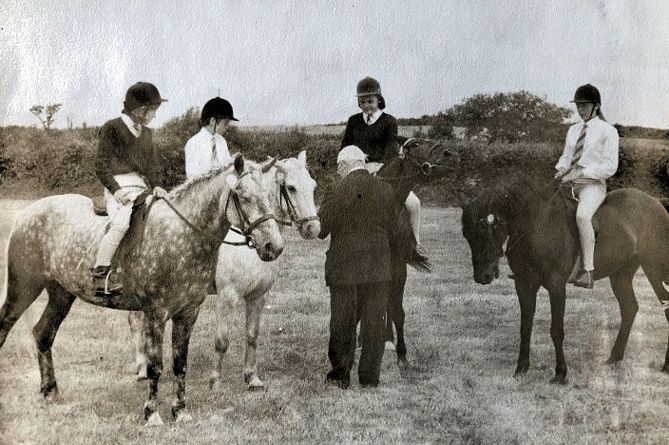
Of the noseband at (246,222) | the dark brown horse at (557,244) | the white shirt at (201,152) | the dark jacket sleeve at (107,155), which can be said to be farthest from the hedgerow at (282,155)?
the noseband at (246,222)

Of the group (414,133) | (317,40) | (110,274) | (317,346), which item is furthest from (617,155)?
(110,274)

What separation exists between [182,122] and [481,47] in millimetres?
3169

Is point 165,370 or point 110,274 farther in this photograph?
point 165,370

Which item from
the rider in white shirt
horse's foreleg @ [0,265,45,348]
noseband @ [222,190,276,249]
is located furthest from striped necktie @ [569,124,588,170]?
horse's foreleg @ [0,265,45,348]

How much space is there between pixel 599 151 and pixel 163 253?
437cm

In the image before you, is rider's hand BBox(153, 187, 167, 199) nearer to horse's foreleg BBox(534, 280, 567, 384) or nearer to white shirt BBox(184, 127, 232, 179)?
white shirt BBox(184, 127, 232, 179)

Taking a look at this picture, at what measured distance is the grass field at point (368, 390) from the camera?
216 inches

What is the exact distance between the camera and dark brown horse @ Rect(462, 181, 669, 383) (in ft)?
20.3

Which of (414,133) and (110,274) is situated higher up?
(414,133)

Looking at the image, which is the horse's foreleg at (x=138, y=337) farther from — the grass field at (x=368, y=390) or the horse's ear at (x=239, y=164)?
the horse's ear at (x=239, y=164)

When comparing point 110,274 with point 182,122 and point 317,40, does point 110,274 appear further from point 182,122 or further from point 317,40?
point 317,40

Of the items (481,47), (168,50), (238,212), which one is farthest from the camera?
(481,47)

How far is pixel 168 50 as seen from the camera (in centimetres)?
620

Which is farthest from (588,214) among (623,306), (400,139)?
(400,139)
